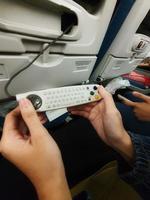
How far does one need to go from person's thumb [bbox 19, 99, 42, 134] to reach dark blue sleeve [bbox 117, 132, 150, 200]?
277 millimetres

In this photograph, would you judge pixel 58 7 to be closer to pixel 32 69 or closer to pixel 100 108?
pixel 32 69

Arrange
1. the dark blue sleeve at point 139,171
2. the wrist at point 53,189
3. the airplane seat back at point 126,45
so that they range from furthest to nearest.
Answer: the airplane seat back at point 126,45 < the dark blue sleeve at point 139,171 < the wrist at point 53,189

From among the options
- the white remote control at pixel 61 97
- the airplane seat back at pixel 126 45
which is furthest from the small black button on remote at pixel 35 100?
the airplane seat back at pixel 126 45

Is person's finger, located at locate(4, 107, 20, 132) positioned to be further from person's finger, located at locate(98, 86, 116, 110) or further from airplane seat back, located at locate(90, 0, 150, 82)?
airplane seat back, located at locate(90, 0, 150, 82)

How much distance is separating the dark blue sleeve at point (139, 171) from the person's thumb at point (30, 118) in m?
0.28

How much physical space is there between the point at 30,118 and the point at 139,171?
1.00 ft

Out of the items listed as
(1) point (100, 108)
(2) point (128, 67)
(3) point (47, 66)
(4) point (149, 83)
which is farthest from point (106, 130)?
(4) point (149, 83)

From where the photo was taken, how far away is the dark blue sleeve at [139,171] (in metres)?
0.54

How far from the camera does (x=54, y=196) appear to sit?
1.38 ft

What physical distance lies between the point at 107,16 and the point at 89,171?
1.74ft

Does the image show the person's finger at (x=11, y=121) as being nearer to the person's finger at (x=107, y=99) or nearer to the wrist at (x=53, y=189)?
the wrist at (x=53, y=189)

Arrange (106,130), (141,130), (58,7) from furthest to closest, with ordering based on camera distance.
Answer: (141,130) → (106,130) → (58,7)

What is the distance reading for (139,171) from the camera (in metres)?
0.54

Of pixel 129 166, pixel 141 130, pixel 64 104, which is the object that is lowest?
pixel 141 130
